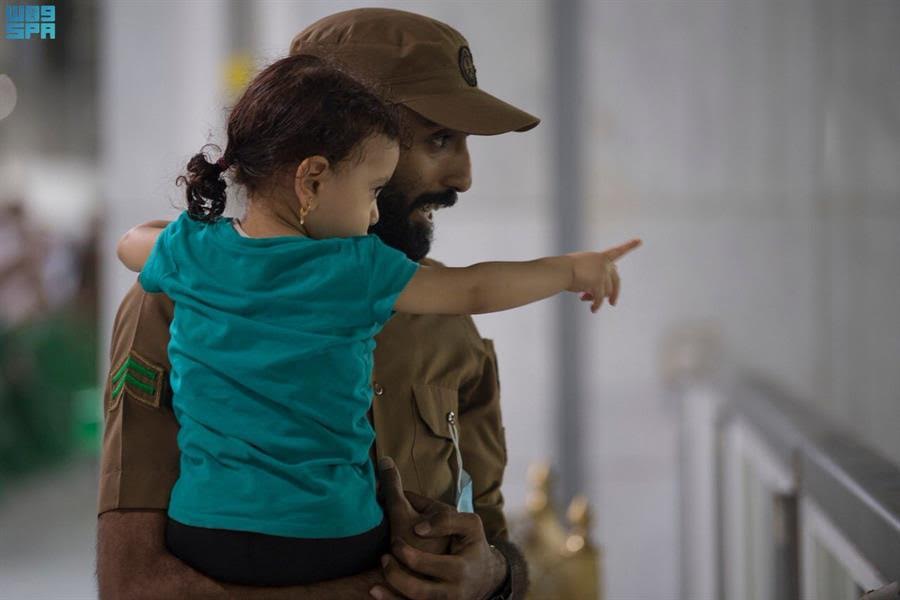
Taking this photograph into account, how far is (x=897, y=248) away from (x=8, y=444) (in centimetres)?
441

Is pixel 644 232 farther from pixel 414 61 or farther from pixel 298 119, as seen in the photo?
pixel 298 119

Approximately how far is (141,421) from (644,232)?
2.27 meters

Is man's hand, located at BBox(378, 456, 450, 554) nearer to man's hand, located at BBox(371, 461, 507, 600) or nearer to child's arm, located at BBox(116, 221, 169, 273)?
man's hand, located at BBox(371, 461, 507, 600)

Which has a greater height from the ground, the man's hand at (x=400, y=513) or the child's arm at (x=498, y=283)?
the child's arm at (x=498, y=283)

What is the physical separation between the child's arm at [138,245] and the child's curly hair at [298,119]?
0.45ft

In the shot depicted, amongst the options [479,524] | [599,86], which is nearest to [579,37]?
[599,86]

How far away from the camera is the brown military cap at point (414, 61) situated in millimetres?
1101

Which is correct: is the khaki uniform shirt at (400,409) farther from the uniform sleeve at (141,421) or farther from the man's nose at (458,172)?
the man's nose at (458,172)

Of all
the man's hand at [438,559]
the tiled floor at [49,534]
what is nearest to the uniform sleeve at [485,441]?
the man's hand at [438,559]

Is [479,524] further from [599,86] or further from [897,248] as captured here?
[599,86]

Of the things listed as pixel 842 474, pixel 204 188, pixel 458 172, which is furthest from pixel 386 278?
pixel 842 474

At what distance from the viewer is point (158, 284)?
979 mm

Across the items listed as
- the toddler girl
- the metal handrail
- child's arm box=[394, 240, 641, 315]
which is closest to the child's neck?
the toddler girl

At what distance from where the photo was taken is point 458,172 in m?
1.19
